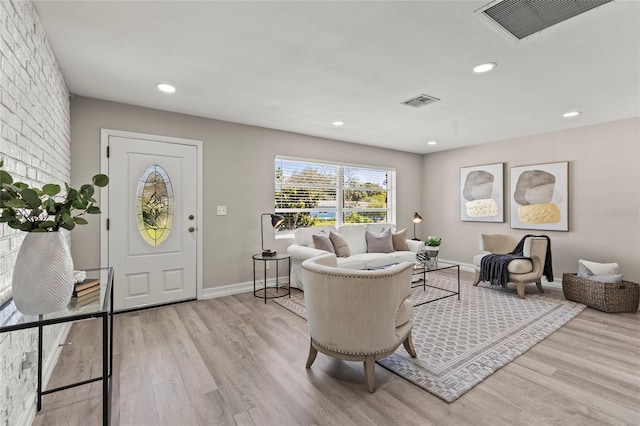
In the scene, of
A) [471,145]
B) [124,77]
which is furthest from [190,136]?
[471,145]

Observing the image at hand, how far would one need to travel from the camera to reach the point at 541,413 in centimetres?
182

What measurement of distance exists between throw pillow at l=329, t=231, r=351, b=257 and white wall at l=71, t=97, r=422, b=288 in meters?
0.74

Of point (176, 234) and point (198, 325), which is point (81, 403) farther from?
point (176, 234)

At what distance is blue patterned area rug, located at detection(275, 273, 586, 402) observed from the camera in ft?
7.24

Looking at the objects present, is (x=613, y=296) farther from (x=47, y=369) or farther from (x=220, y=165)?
(x=47, y=369)

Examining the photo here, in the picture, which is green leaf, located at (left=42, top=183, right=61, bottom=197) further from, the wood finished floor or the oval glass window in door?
the oval glass window in door

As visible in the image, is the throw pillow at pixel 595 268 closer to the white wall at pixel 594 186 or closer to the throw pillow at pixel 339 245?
the white wall at pixel 594 186

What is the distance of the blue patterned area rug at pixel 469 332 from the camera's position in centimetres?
221

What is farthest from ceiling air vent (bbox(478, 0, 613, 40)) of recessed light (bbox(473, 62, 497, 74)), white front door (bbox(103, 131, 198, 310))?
white front door (bbox(103, 131, 198, 310))

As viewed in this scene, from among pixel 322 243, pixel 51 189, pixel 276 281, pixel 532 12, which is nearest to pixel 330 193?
pixel 322 243

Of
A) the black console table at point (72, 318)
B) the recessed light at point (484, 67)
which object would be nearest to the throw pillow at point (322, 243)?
the recessed light at point (484, 67)

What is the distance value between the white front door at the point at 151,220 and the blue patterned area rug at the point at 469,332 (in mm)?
1374

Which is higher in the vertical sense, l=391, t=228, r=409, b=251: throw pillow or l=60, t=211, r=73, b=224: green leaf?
l=60, t=211, r=73, b=224: green leaf

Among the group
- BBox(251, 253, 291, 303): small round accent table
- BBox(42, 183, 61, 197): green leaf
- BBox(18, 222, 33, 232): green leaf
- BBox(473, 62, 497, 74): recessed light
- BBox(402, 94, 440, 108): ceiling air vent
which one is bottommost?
BBox(251, 253, 291, 303): small round accent table
